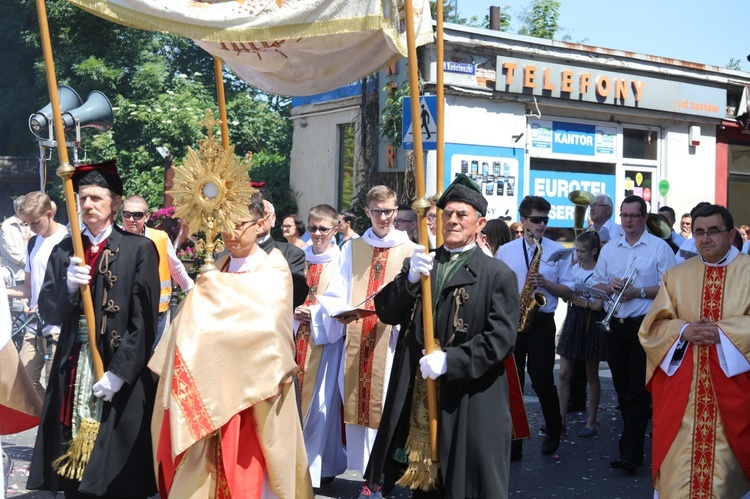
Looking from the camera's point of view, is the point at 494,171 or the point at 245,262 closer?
the point at 245,262

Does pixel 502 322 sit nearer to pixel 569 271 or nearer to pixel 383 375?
pixel 383 375

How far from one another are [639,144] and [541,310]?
30.6 feet

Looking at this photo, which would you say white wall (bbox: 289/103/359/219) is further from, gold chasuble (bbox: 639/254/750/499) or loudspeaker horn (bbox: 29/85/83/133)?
gold chasuble (bbox: 639/254/750/499)

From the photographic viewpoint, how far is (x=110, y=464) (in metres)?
4.99

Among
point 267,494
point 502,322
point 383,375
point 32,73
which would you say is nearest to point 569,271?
point 383,375

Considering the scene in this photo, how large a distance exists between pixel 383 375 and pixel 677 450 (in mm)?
2151

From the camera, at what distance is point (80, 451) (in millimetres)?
5059

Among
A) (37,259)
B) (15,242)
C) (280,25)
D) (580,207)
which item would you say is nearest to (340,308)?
(280,25)

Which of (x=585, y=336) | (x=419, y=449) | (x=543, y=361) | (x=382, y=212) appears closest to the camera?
(x=419, y=449)

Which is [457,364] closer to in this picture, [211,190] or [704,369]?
[211,190]

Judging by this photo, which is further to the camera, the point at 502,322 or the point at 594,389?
the point at 594,389

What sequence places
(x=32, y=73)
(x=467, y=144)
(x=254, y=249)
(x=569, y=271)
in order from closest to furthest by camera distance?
1. (x=254, y=249)
2. (x=569, y=271)
3. (x=467, y=144)
4. (x=32, y=73)

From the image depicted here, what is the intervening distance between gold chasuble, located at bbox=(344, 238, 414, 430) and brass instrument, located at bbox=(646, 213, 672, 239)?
339 cm

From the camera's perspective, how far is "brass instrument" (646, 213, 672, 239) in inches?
360
